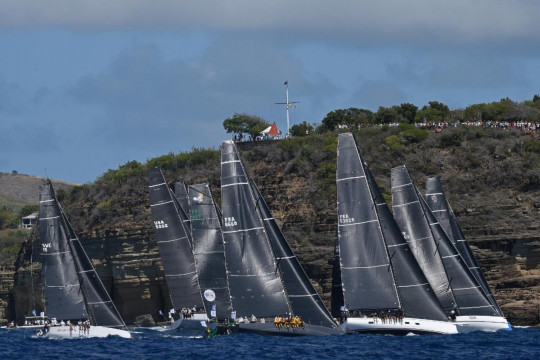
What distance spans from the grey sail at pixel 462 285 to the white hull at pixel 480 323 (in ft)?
2.03

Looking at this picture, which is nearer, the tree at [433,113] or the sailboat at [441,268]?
the sailboat at [441,268]

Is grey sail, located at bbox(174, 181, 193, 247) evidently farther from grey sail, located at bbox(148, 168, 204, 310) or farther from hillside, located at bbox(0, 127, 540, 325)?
hillside, located at bbox(0, 127, 540, 325)

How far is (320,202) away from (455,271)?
30.4m

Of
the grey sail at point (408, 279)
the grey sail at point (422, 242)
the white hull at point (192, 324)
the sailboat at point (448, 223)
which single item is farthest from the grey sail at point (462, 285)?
the white hull at point (192, 324)

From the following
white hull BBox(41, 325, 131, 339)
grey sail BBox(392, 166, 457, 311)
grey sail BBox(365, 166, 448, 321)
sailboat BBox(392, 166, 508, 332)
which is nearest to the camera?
grey sail BBox(365, 166, 448, 321)

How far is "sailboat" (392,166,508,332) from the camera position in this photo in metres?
67.3

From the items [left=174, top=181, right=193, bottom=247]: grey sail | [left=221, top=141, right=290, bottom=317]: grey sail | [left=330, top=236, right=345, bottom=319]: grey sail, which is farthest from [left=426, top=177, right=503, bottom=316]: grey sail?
[left=174, top=181, right=193, bottom=247]: grey sail

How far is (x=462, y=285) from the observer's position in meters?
68.4

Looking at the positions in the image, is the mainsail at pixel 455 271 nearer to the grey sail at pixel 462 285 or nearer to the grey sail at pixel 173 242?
the grey sail at pixel 462 285

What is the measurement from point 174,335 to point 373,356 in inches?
959

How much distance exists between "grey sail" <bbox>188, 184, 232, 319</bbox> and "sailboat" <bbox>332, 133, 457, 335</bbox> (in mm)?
13781

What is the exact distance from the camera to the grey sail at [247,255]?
205ft

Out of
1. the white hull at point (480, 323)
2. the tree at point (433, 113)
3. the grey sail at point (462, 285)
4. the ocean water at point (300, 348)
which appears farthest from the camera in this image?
the tree at point (433, 113)

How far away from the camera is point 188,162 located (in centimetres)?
11188
